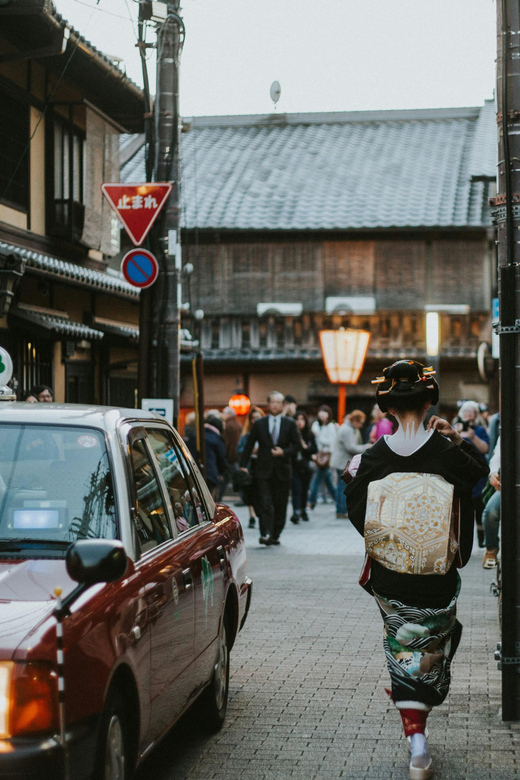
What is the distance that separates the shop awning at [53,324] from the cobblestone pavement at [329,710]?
565 cm

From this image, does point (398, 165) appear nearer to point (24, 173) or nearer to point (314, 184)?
point (314, 184)

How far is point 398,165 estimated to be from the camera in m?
34.8

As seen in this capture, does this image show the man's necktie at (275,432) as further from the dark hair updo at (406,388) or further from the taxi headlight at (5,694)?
the taxi headlight at (5,694)

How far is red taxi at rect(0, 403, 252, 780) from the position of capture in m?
3.39

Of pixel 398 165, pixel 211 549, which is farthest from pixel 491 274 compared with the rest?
pixel 211 549

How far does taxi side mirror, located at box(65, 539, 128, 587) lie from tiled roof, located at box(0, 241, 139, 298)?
9359 millimetres

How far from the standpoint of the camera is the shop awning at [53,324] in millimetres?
14594

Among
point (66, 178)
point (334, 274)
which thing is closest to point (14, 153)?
point (66, 178)

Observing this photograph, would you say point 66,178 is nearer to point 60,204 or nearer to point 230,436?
point 60,204

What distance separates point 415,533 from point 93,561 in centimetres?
196

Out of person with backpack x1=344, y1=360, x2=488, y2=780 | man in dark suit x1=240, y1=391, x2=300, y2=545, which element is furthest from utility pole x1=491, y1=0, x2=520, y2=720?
man in dark suit x1=240, y1=391, x2=300, y2=545

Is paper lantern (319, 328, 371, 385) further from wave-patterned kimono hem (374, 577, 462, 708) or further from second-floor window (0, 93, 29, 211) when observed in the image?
wave-patterned kimono hem (374, 577, 462, 708)

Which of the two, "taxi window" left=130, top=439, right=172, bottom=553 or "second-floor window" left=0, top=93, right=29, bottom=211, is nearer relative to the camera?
"taxi window" left=130, top=439, right=172, bottom=553

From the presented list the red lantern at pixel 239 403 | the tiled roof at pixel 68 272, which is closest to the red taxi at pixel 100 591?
the tiled roof at pixel 68 272
